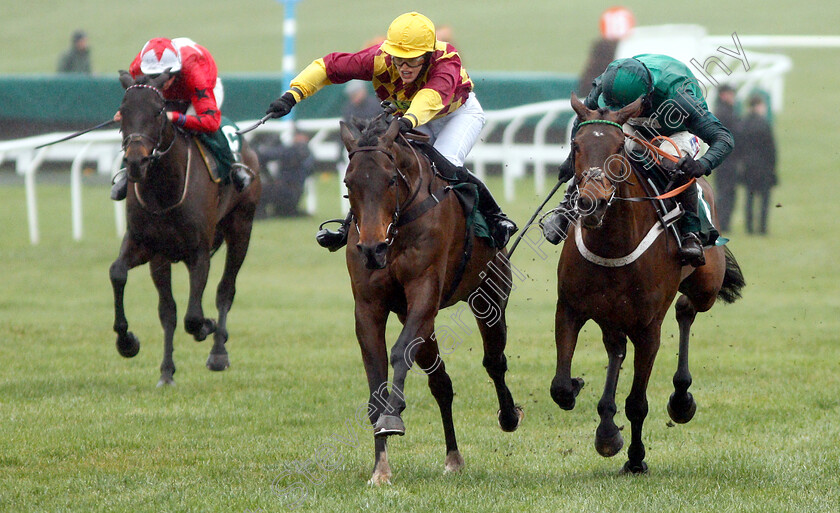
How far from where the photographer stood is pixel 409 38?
5895 millimetres

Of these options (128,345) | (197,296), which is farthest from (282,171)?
(128,345)

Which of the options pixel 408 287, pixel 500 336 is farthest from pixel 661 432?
pixel 408 287

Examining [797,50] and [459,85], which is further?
[797,50]

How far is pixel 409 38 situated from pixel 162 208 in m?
2.59

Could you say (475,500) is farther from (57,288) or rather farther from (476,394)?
(57,288)

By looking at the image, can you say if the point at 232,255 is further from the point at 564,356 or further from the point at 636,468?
the point at 636,468

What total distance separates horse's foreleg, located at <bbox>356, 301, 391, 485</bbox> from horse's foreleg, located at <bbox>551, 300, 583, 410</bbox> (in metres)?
0.87

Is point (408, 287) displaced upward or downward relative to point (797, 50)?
upward

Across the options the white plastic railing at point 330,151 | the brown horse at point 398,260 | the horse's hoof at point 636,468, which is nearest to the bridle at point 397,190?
the brown horse at point 398,260

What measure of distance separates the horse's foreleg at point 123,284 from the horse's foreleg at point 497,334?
2447 millimetres

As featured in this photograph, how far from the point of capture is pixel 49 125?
19.0 m

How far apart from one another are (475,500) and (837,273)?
34.0 ft

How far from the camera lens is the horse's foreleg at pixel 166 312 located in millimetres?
8180

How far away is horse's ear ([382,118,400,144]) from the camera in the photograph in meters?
5.33
